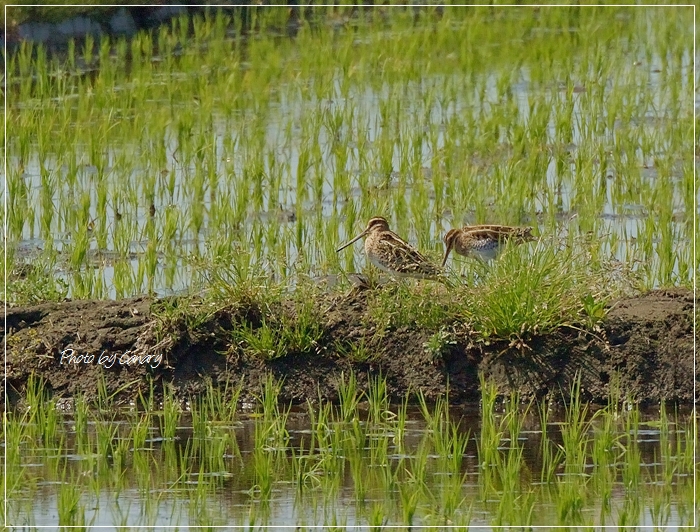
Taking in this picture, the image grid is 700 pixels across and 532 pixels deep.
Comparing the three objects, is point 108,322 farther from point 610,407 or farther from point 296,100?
point 296,100

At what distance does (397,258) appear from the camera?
23.2ft

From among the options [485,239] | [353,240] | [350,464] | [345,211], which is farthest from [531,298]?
[345,211]

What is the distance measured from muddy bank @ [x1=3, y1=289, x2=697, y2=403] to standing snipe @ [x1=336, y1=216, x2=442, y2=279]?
191 millimetres

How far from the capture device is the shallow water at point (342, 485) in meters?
5.30

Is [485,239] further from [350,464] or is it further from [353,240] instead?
[350,464]

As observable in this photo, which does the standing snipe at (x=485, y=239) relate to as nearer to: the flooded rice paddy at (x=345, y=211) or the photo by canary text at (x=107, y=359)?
the flooded rice paddy at (x=345, y=211)

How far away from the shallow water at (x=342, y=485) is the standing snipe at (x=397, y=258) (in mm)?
919

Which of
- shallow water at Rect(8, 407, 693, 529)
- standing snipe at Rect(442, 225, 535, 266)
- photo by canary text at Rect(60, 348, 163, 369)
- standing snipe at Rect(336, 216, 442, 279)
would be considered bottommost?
shallow water at Rect(8, 407, 693, 529)

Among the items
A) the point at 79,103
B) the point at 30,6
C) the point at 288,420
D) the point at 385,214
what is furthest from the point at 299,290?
the point at 30,6

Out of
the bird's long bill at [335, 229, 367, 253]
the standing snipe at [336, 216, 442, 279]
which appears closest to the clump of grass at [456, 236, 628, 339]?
the standing snipe at [336, 216, 442, 279]

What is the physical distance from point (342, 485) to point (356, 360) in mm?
1199

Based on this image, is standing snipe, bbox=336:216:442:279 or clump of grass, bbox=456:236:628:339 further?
standing snipe, bbox=336:216:442:279

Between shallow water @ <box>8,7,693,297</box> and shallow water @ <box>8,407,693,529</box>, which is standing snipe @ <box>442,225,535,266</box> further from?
shallow water @ <box>8,407,693,529</box>

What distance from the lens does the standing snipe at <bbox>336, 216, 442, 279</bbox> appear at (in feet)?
23.0
